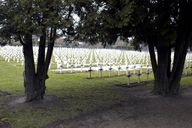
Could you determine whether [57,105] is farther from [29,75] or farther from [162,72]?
[162,72]

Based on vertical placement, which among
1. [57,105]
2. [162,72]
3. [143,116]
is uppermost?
[162,72]

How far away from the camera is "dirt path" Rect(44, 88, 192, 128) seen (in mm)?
7379

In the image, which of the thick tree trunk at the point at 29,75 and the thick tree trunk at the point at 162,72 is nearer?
the thick tree trunk at the point at 29,75

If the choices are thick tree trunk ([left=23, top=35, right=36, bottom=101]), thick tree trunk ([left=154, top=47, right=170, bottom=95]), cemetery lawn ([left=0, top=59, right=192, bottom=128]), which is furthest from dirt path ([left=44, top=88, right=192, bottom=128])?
thick tree trunk ([left=23, top=35, right=36, bottom=101])

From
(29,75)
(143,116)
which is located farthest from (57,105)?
(143,116)

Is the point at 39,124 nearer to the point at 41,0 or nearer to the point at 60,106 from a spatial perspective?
the point at 60,106

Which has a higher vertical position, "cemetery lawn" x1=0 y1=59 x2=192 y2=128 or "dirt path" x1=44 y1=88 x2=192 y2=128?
"cemetery lawn" x1=0 y1=59 x2=192 y2=128

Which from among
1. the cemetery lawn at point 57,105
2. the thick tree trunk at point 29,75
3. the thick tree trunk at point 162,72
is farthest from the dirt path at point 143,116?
the thick tree trunk at point 29,75

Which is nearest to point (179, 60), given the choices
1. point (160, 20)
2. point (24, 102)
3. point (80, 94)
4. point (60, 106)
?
point (160, 20)

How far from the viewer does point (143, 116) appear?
8.38m

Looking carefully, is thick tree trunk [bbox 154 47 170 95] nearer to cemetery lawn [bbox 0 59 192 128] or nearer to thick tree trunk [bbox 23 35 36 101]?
cemetery lawn [bbox 0 59 192 128]

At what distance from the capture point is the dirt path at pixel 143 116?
738cm

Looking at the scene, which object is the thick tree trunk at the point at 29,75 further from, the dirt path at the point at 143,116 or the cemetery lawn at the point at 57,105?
the dirt path at the point at 143,116

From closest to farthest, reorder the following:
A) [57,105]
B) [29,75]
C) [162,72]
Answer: [57,105], [29,75], [162,72]
